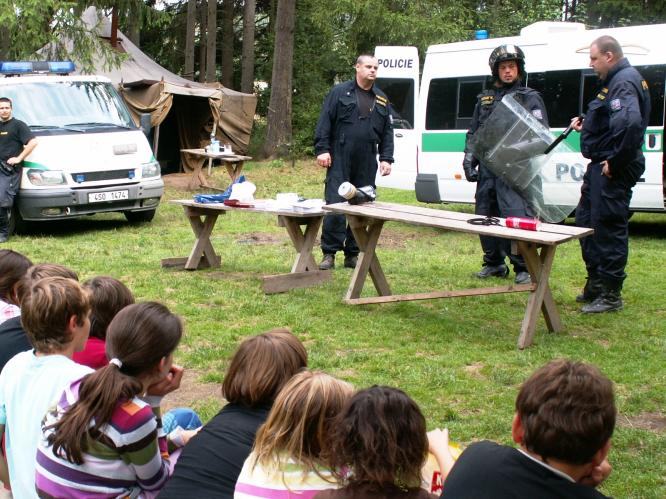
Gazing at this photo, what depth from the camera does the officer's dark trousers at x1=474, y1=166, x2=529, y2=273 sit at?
26.1ft

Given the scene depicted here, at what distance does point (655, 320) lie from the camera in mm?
7129

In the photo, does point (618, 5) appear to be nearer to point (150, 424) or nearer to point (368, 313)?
point (368, 313)

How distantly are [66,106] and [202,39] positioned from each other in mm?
20515

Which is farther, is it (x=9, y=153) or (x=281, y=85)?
(x=281, y=85)

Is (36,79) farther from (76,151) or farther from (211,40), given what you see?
(211,40)

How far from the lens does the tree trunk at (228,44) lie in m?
31.3

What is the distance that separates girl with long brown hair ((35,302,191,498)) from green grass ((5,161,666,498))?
1979 mm

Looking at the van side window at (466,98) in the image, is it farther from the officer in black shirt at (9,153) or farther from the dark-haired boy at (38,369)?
the dark-haired boy at (38,369)

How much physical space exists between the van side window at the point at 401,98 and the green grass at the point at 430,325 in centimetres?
333

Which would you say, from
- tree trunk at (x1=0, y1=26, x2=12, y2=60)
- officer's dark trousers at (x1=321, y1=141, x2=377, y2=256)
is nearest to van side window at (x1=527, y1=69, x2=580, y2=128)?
officer's dark trousers at (x1=321, y1=141, x2=377, y2=256)

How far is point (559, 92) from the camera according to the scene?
1199cm

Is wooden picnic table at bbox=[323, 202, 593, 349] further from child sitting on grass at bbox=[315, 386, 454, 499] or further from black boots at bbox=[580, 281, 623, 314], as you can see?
child sitting on grass at bbox=[315, 386, 454, 499]

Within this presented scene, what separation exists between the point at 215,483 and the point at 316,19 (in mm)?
24286

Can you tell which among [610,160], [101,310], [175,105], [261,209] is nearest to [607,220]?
[610,160]
